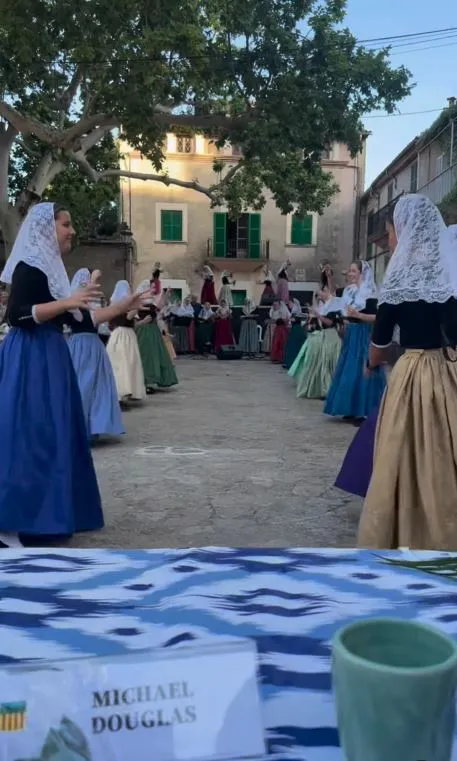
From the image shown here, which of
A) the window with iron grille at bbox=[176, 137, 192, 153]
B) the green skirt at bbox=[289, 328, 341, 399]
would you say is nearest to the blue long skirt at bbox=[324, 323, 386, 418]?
the green skirt at bbox=[289, 328, 341, 399]

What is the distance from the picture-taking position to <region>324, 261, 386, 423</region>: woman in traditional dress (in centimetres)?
672

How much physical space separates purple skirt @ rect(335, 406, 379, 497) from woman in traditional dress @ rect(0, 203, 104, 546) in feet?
4.75

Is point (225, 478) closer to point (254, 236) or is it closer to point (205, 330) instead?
point (205, 330)

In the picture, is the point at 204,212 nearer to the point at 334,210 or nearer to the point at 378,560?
the point at 334,210

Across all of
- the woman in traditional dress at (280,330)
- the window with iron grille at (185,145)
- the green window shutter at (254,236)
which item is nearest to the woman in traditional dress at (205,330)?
the woman in traditional dress at (280,330)

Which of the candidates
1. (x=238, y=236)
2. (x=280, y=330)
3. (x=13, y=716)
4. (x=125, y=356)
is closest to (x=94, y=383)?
(x=125, y=356)

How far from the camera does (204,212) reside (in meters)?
27.0

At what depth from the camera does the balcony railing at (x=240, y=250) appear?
27.1 m

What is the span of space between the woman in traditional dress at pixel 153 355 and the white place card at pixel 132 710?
8567 millimetres

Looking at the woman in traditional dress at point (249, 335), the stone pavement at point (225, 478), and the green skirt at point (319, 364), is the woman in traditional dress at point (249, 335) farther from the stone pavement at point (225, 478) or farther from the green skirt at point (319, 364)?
the stone pavement at point (225, 478)

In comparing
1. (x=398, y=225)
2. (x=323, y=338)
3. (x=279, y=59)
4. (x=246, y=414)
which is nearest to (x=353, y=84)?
(x=279, y=59)

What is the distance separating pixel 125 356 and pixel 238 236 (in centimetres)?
2020

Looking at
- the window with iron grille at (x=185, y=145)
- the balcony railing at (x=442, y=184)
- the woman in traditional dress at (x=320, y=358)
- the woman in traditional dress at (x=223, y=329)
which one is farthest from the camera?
the window with iron grille at (x=185, y=145)

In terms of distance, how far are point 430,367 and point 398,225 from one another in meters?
0.61
